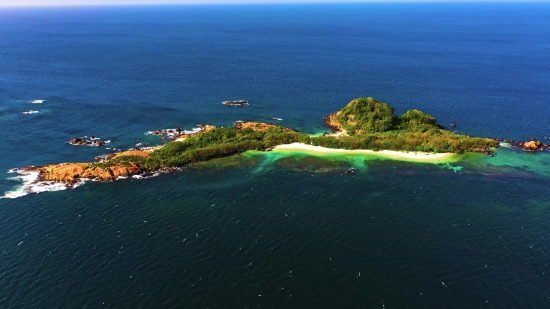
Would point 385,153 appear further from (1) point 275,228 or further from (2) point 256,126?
(1) point 275,228

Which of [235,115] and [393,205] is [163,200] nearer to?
[393,205]

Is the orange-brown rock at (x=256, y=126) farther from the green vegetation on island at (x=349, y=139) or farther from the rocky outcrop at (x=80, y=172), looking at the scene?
the rocky outcrop at (x=80, y=172)

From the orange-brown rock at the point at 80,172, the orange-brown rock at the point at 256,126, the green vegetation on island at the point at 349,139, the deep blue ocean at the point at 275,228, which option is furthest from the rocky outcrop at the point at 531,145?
the orange-brown rock at the point at 80,172

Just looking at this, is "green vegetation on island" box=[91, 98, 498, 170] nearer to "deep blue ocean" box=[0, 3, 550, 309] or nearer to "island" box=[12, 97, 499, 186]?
"island" box=[12, 97, 499, 186]

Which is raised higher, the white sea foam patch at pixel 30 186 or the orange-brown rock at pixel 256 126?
the orange-brown rock at pixel 256 126

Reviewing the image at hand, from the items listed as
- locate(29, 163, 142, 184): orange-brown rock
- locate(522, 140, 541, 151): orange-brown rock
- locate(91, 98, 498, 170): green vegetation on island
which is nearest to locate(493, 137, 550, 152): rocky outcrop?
locate(522, 140, 541, 151): orange-brown rock

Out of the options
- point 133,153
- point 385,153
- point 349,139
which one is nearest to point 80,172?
point 133,153
